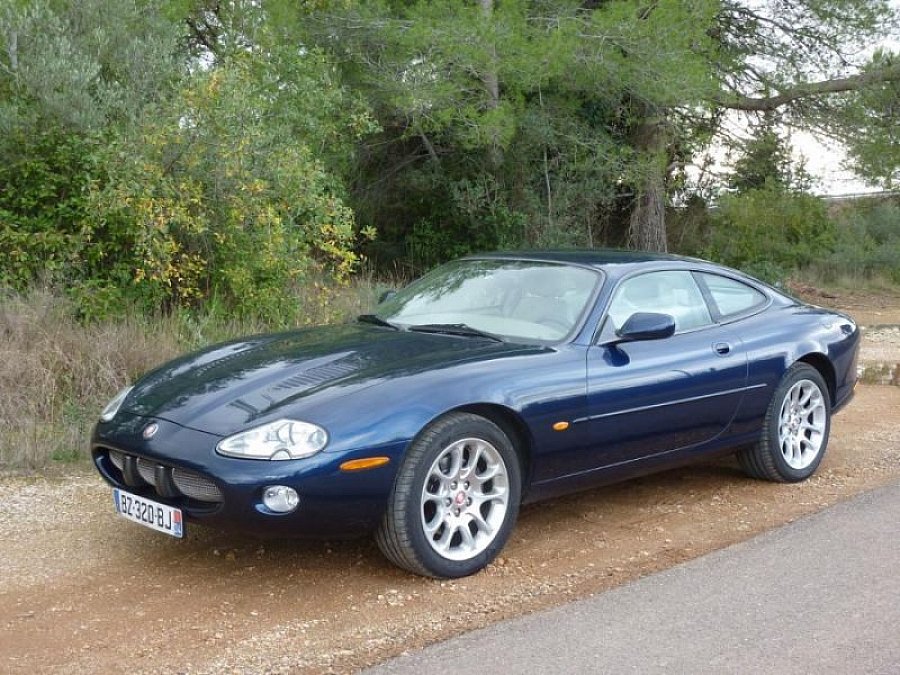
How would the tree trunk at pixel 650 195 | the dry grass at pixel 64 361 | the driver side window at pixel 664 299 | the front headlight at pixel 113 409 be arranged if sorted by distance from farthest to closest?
the tree trunk at pixel 650 195 < the dry grass at pixel 64 361 < the driver side window at pixel 664 299 < the front headlight at pixel 113 409

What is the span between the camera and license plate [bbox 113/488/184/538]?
14.4 ft

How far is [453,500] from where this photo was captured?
15.3 feet

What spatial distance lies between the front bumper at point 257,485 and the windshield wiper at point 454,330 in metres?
1.16

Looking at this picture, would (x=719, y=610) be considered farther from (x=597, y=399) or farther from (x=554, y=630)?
(x=597, y=399)

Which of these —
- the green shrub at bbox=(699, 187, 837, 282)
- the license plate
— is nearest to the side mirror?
the license plate

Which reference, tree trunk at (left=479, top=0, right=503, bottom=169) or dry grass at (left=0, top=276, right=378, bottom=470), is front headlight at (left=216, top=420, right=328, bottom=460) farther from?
tree trunk at (left=479, top=0, right=503, bottom=169)

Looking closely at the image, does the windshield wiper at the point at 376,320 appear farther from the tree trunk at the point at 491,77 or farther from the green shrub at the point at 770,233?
the green shrub at the point at 770,233

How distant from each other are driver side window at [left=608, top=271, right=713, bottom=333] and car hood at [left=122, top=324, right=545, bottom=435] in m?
0.73

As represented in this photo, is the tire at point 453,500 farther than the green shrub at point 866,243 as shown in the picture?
No

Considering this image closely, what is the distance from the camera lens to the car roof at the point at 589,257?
232 inches

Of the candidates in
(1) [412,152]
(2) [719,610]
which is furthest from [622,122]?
(2) [719,610]

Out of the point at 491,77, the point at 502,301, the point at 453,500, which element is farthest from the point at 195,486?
the point at 491,77

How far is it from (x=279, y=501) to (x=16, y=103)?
6.69 metres

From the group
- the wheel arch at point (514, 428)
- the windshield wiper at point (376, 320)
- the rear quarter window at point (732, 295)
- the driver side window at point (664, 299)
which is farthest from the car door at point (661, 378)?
the windshield wiper at point (376, 320)
